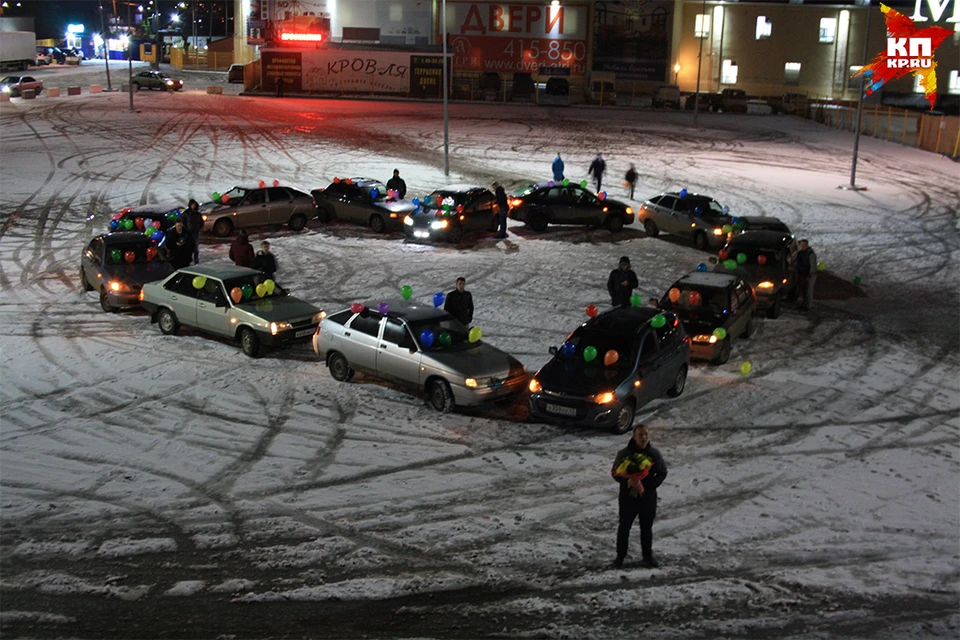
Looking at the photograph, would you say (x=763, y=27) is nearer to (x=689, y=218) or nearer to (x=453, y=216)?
(x=689, y=218)

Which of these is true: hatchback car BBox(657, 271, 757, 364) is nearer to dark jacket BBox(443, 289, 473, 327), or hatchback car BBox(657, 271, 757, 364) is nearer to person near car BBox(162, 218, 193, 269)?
dark jacket BBox(443, 289, 473, 327)

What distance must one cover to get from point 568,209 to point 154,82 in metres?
44.8

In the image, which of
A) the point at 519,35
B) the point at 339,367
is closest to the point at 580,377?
the point at 339,367

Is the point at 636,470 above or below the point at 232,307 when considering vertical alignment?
above

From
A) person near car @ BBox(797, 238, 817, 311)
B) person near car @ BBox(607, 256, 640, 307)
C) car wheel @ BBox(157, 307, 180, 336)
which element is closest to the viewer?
car wheel @ BBox(157, 307, 180, 336)

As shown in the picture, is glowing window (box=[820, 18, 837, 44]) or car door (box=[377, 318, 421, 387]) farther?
glowing window (box=[820, 18, 837, 44])

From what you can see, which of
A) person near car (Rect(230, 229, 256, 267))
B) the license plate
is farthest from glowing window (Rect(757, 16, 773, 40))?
the license plate

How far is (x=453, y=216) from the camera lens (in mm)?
25078

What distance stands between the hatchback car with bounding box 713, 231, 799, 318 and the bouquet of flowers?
400 inches

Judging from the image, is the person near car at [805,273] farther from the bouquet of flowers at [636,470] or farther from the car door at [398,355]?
the bouquet of flowers at [636,470]

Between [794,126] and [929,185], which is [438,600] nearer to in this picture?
[929,185]

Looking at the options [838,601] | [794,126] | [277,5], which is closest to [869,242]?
[838,601]

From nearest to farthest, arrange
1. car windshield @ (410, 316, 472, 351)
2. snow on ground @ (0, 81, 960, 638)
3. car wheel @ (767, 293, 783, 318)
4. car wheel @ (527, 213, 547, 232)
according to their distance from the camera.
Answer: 1. snow on ground @ (0, 81, 960, 638)
2. car windshield @ (410, 316, 472, 351)
3. car wheel @ (767, 293, 783, 318)
4. car wheel @ (527, 213, 547, 232)

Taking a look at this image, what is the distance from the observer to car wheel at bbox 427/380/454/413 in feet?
46.0
